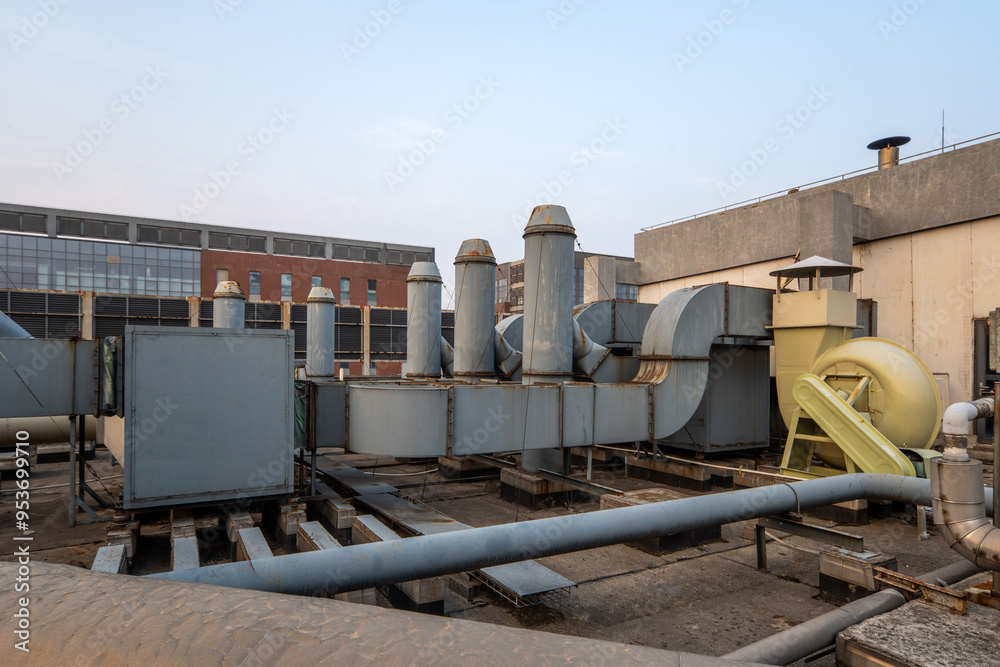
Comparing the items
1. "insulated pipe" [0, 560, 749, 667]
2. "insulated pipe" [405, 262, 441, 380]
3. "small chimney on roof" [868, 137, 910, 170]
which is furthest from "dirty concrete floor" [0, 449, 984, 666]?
"small chimney on roof" [868, 137, 910, 170]

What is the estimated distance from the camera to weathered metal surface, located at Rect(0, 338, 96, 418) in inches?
304

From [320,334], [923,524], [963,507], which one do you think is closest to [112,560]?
[963,507]

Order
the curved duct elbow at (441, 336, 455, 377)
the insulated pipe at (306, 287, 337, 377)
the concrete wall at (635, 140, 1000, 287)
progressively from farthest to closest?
the insulated pipe at (306, 287, 337, 377) → the curved duct elbow at (441, 336, 455, 377) → the concrete wall at (635, 140, 1000, 287)

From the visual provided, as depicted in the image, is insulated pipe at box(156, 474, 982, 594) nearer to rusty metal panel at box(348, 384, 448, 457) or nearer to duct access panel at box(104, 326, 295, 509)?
rusty metal panel at box(348, 384, 448, 457)

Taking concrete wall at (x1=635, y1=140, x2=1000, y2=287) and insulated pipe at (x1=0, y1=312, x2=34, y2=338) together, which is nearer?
insulated pipe at (x1=0, y1=312, x2=34, y2=338)

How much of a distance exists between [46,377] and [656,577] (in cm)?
850

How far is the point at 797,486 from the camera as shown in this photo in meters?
6.43

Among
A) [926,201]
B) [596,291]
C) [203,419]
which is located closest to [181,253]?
[596,291]

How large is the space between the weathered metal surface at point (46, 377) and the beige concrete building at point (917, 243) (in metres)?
17.1

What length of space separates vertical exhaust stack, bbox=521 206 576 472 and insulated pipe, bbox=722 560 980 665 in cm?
595

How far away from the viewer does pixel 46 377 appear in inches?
312

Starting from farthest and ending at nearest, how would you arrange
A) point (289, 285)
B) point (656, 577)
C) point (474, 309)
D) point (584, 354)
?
1. point (289, 285)
2. point (474, 309)
3. point (584, 354)
4. point (656, 577)

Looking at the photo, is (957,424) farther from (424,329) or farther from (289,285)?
(289,285)

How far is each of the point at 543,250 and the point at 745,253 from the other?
11.6 metres
